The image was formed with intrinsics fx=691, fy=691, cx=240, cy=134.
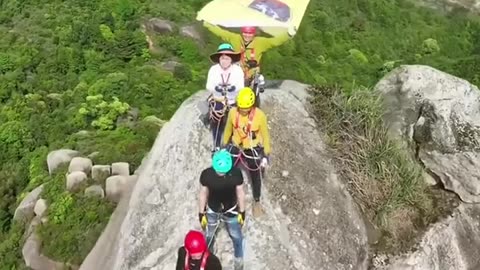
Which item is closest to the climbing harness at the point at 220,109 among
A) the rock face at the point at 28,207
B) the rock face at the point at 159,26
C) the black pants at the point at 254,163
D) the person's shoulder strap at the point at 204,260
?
the black pants at the point at 254,163

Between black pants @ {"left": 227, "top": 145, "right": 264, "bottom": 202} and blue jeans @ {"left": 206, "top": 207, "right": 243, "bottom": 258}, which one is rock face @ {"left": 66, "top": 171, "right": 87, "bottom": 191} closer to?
black pants @ {"left": 227, "top": 145, "right": 264, "bottom": 202}

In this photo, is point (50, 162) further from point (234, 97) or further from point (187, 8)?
point (187, 8)

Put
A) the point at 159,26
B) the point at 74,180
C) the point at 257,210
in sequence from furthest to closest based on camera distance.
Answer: the point at 159,26 → the point at 74,180 → the point at 257,210

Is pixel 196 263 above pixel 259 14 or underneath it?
underneath

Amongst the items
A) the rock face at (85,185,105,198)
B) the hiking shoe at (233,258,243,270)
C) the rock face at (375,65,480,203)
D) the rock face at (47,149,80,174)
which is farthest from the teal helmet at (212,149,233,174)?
the rock face at (47,149,80,174)

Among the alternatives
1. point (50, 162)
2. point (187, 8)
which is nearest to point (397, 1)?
point (187, 8)

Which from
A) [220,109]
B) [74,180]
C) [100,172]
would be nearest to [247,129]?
[220,109]

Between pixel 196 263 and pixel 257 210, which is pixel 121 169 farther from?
pixel 196 263

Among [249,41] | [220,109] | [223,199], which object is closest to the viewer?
[223,199]
